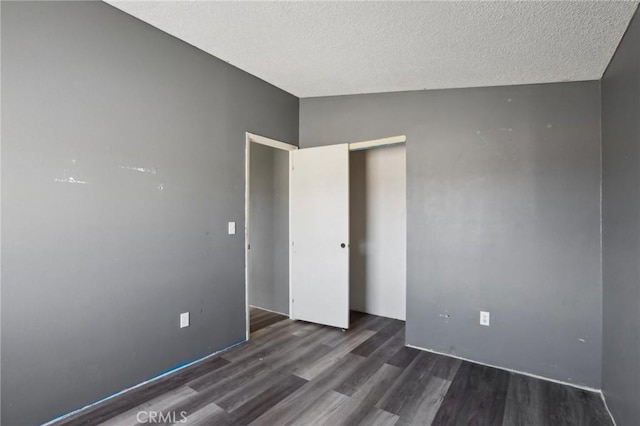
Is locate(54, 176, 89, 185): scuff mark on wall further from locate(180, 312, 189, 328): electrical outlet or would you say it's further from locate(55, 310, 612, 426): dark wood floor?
locate(55, 310, 612, 426): dark wood floor

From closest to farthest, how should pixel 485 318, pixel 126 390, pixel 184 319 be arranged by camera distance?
pixel 126 390 < pixel 184 319 < pixel 485 318

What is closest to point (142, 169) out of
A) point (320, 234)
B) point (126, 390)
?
point (126, 390)

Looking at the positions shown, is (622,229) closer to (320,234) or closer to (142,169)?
(320,234)

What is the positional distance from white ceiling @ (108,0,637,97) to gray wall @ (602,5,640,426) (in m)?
0.24

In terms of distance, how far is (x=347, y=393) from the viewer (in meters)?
2.15

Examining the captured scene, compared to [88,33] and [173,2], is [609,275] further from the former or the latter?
[88,33]

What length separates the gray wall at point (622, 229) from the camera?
157 centimetres

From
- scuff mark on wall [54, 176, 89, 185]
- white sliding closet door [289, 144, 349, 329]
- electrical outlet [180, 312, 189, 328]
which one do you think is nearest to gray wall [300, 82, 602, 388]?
white sliding closet door [289, 144, 349, 329]

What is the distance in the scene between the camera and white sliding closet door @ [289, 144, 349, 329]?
330 cm

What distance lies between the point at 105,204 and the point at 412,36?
7.57ft

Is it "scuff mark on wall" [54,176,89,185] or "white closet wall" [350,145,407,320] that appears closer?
"scuff mark on wall" [54,176,89,185]

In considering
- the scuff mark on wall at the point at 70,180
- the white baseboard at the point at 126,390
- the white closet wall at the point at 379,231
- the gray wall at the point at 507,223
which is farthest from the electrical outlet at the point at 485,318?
the scuff mark on wall at the point at 70,180

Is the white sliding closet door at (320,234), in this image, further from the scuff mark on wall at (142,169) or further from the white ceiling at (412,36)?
the scuff mark on wall at (142,169)

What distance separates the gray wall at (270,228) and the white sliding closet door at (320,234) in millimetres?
207
